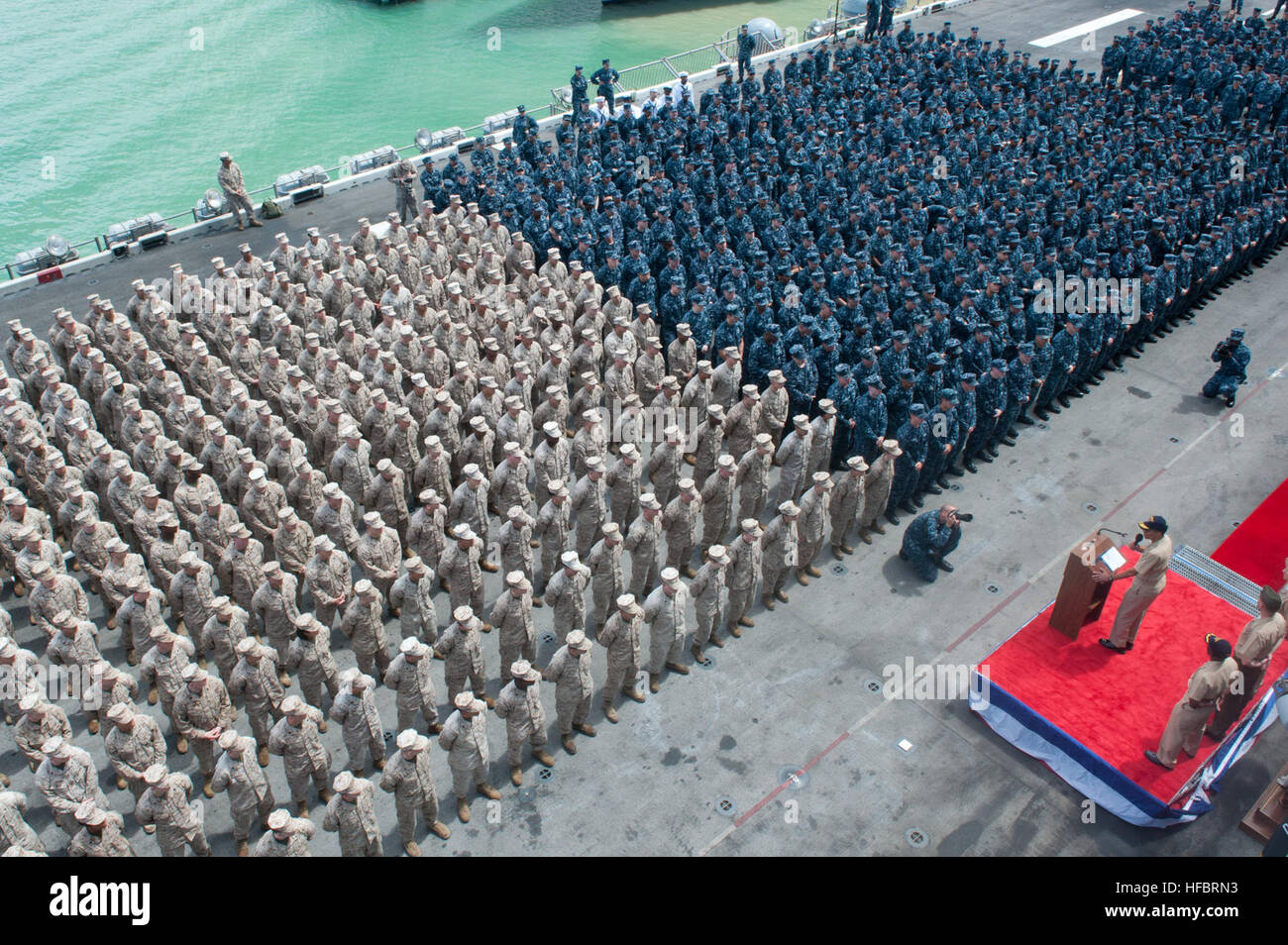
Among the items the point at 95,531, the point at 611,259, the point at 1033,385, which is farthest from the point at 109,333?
the point at 1033,385

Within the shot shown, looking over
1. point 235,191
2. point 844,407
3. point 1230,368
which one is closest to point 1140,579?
point 844,407

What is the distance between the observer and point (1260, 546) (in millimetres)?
11469

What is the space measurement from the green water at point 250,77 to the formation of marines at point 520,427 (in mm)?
12683

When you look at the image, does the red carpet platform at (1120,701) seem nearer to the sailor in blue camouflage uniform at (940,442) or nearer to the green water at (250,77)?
the sailor in blue camouflage uniform at (940,442)

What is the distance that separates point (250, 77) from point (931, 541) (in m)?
31.8

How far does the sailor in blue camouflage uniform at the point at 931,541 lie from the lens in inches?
425

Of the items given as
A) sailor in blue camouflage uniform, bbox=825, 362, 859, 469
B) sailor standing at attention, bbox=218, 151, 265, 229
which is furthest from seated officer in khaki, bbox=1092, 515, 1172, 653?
sailor standing at attention, bbox=218, 151, 265, 229

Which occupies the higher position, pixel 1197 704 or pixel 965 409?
pixel 965 409

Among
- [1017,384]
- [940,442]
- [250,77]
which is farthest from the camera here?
[250,77]

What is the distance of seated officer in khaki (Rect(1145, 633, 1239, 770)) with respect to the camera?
790 cm

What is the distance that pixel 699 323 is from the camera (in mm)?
13516

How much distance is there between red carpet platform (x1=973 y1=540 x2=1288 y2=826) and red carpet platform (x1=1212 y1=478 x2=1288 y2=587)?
1.12m

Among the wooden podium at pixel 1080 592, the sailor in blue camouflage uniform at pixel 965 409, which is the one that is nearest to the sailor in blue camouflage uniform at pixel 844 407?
the sailor in blue camouflage uniform at pixel 965 409

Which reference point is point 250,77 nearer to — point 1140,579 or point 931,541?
point 931,541
